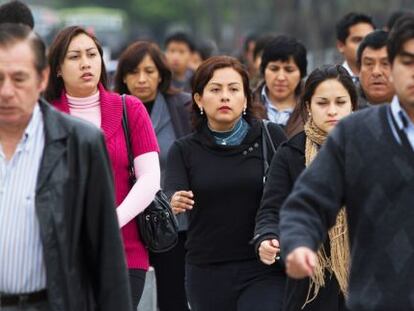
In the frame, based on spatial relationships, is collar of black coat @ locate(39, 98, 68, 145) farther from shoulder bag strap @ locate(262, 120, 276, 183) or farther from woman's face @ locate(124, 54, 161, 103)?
woman's face @ locate(124, 54, 161, 103)

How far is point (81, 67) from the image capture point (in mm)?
8562

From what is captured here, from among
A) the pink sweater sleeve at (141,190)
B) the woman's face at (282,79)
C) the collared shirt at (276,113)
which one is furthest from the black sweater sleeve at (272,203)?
the woman's face at (282,79)

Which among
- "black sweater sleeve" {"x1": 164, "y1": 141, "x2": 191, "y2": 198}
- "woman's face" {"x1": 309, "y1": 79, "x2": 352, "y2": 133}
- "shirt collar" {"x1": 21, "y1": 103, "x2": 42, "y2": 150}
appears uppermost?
"shirt collar" {"x1": 21, "y1": 103, "x2": 42, "y2": 150}

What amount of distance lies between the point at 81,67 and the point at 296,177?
1545 mm

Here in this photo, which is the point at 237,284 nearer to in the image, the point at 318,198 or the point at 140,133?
the point at 140,133

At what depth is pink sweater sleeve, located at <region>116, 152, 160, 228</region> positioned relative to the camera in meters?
8.21

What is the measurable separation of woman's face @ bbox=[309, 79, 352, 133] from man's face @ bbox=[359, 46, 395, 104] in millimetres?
Result: 2053

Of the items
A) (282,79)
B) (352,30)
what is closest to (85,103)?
(282,79)

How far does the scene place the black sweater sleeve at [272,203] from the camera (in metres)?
7.70

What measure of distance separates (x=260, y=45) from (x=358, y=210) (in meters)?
9.32

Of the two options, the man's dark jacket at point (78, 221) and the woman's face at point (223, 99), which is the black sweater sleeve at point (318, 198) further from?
the woman's face at point (223, 99)

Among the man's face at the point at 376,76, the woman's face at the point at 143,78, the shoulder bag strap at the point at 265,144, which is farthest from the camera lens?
the woman's face at the point at 143,78

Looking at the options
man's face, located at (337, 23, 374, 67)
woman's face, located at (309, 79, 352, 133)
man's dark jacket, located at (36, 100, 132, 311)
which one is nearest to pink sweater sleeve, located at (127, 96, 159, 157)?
woman's face, located at (309, 79, 352, 133)

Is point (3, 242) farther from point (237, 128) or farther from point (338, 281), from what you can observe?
point (237, 128)
